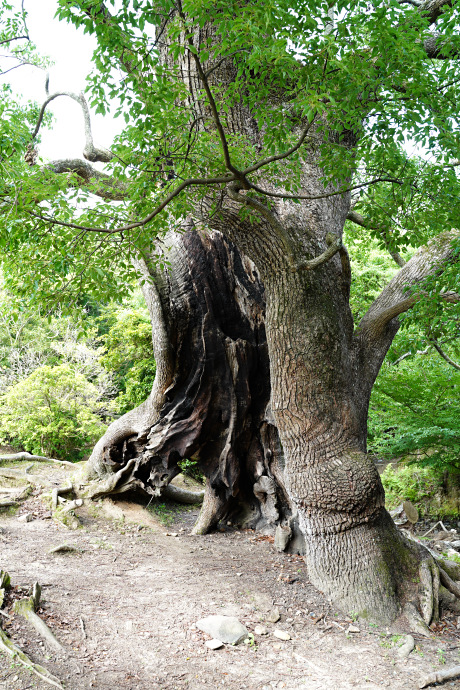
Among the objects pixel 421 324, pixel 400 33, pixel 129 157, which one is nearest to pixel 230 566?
pixel 421 324

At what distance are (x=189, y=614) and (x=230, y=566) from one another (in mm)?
1494

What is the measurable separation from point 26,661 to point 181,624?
5.11ft

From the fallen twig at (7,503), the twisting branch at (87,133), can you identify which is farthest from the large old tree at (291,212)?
the fallen twig at (7,503)

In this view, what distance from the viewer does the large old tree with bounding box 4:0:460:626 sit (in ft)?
10.9

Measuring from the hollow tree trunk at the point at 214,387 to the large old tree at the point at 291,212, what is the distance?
3cm

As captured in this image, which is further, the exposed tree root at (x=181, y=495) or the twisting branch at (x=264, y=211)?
the exposed tree root at (x=181, y=495)

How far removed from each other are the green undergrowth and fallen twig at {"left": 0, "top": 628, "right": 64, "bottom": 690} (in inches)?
334

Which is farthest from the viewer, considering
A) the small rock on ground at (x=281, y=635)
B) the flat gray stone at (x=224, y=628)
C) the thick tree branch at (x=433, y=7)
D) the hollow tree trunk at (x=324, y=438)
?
the thick tree branch at (x=433, y=7)

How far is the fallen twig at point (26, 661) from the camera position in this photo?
3162 millimetres

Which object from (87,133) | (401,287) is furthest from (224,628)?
(87,133)

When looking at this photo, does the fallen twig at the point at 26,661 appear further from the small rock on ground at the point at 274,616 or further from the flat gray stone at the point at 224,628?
the small rock on ground at the point at 274,616

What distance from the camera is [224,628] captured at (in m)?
4.37

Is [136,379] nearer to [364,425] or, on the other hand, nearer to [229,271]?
[229,271]

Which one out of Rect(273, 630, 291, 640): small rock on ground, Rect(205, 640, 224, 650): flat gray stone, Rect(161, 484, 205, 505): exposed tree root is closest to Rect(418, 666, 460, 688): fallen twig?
Rect(273, 630, 291, 640): small rock on ground
